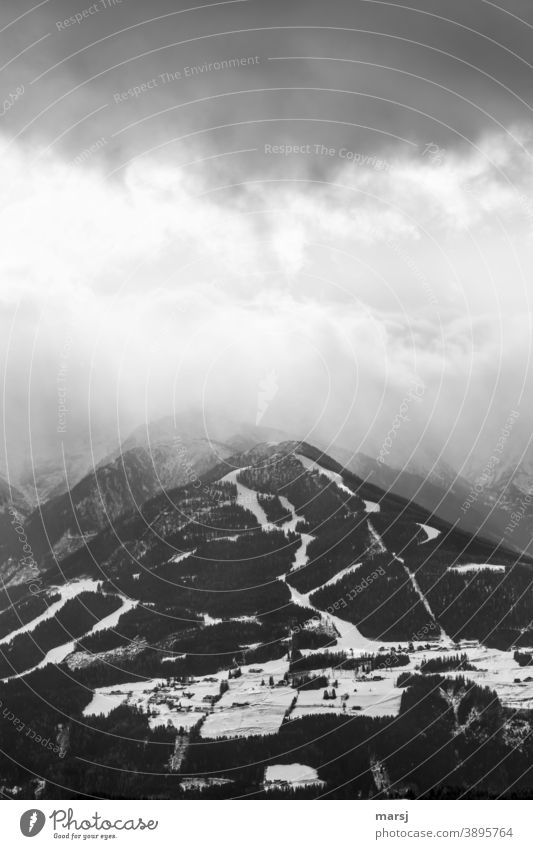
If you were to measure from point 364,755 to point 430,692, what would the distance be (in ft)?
80.9

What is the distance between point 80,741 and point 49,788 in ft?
65.4

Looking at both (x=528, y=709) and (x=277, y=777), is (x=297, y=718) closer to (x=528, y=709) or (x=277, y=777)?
(x=277, y=777)
